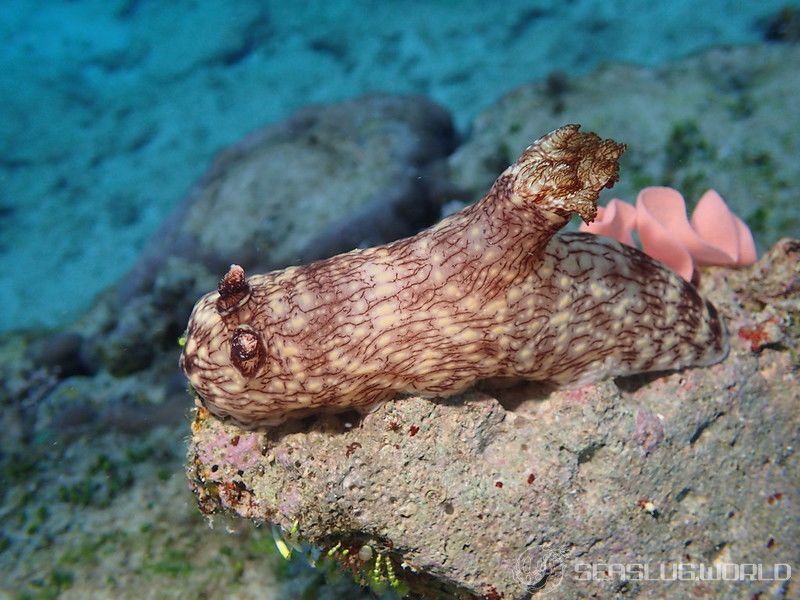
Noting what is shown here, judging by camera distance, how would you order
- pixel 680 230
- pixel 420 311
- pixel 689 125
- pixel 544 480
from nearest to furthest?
pixel 420 311, pixel 544 480, pixel 680 230, pixel 689 125

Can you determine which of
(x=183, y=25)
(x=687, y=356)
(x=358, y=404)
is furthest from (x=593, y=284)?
(x=183, y=25)

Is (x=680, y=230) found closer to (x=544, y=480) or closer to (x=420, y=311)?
(x=544, y=480)

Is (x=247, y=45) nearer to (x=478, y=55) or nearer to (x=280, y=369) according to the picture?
(x=478, y=55)

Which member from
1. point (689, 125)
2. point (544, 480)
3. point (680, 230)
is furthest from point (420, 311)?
point (689, 125)

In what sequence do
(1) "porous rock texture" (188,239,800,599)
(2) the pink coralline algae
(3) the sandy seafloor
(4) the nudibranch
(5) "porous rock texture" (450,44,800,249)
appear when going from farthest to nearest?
1. (3) the sandy seafloor
2. (5) "porous rock texture" (450,44,800,249)
3. (2) the pink coralline algae
4. (1) "porous rock texture" (188,239,800,599)
5. (4) the nudibranch
